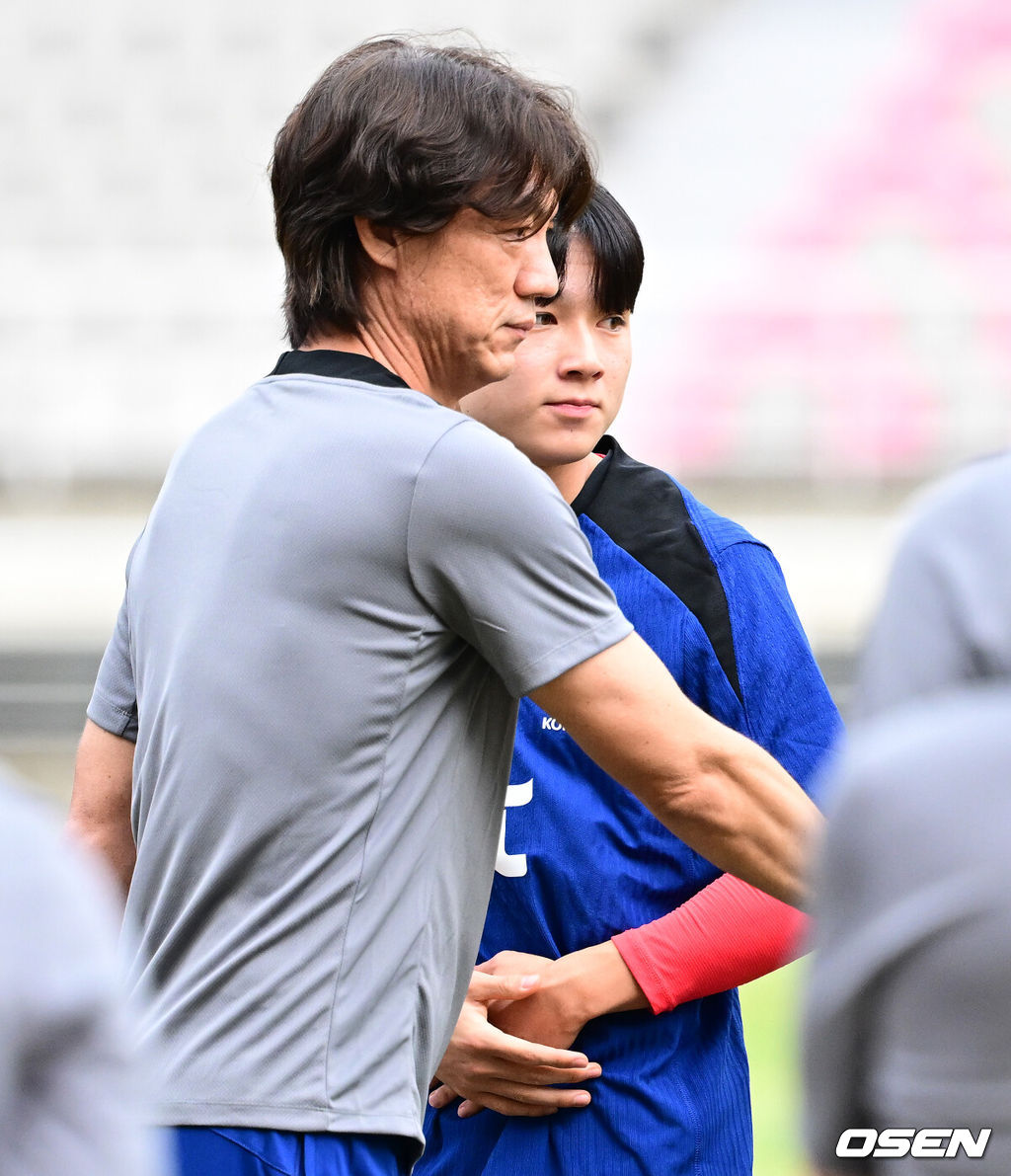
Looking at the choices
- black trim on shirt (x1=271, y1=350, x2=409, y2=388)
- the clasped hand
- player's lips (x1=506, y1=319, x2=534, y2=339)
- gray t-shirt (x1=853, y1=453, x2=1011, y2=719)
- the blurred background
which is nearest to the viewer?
gray t-shirt (x1=853, y1=453, x2=1011, y2=719)

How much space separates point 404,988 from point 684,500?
2.69 ft

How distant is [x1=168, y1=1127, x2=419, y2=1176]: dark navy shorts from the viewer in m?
1.45

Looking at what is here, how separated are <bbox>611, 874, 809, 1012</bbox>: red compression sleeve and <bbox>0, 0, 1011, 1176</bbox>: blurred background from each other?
738 centimetres

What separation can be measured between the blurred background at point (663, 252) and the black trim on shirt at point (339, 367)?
7.57 metres

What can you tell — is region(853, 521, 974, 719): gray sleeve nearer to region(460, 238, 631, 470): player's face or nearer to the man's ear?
the man's ear

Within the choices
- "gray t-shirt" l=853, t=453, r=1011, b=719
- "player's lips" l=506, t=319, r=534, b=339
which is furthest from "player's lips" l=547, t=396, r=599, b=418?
"gray t-shirt" l=853, t=453, r=1011, b=719

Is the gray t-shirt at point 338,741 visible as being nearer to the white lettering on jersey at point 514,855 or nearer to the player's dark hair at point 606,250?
the white lettering on jersey at point 514,855

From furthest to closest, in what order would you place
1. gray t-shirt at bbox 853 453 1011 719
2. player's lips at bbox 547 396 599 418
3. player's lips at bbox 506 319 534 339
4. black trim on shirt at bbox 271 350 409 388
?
player's lips at bbox 547 396 599 418, player's lips at bbox 506 319 534 339, black trim on shirt at bbox 271 350 409 388, gray t-shirt at bbox 853 453 1011 719

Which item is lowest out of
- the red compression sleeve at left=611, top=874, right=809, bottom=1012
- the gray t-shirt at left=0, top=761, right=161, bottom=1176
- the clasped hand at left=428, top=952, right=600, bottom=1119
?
the clasped hand at left=428, top=952, right=600, bottom=1119

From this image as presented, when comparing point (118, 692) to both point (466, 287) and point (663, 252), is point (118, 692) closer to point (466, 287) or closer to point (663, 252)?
point (466, 287)

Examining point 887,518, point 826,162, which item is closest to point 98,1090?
point 887,518

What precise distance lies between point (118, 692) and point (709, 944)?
71cm

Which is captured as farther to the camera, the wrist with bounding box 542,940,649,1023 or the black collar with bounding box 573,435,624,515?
the black collar with bounding box 573,435,624,515

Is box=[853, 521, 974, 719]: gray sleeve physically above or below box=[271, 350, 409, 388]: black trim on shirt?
below
